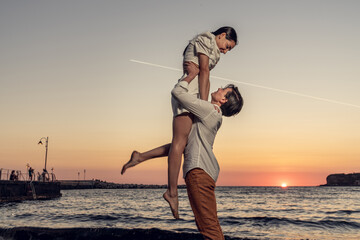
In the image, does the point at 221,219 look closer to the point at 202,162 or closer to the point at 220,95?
the point at 220,95

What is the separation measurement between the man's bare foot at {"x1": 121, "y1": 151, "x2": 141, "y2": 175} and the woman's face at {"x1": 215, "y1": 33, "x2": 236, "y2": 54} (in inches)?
47.6

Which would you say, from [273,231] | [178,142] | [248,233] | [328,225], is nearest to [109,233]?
[178,142]

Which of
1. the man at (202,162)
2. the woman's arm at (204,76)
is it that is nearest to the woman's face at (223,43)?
the woman's arm at (204,76)

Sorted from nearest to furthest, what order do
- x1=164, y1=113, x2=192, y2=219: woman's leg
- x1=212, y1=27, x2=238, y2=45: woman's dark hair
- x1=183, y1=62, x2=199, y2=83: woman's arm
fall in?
x1=164, y1=113, x2=192, y2=219: woman's leg → x1=183, y1=62, x2=199, y2=83: woman's arm → x1=212, y1=27, x2=238, y2=45: woman's dark hair

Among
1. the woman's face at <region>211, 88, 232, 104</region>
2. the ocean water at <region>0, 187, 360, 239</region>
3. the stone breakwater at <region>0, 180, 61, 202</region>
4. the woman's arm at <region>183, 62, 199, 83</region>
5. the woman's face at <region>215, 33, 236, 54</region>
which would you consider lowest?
the ocean water at <region>0, 187, 360, 239</region>

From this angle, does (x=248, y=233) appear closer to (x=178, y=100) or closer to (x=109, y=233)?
(x=109, y=233)

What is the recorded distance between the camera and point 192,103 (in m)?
2.51

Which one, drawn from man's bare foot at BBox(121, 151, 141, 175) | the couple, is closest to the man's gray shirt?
the couple

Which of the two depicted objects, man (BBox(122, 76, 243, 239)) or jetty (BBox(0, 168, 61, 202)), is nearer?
man (BBox(122, 76, 243, 239))

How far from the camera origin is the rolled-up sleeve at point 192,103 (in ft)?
8.27

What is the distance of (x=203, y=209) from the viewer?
2496 mm

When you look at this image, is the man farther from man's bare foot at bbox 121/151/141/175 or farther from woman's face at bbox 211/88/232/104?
man's bare foot at bbox 121/151/141/175

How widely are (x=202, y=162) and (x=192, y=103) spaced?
44cm

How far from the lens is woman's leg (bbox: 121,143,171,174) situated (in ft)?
9.76
